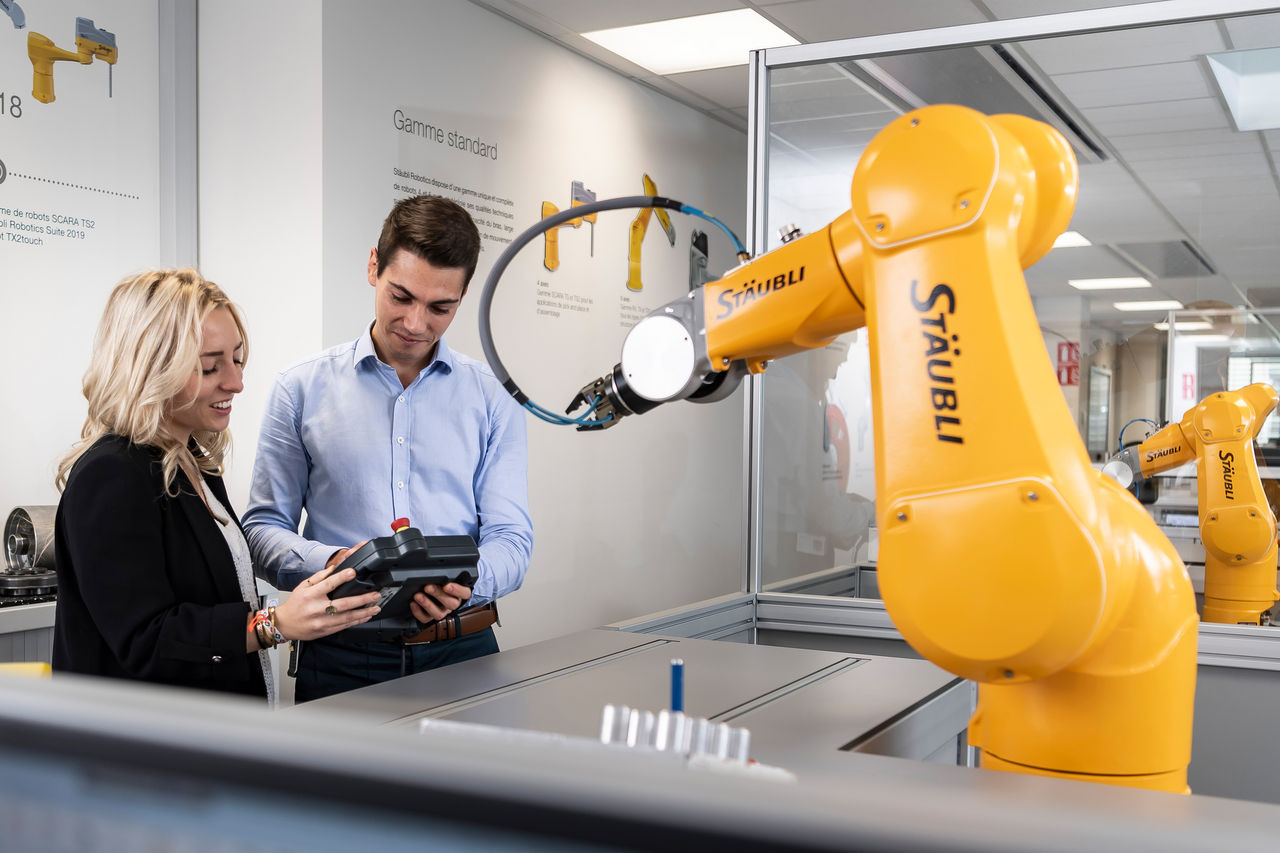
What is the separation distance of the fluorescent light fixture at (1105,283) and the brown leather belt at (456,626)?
1819 millimetres

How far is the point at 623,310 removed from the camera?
17.1 ft

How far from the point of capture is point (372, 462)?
6.35 ft

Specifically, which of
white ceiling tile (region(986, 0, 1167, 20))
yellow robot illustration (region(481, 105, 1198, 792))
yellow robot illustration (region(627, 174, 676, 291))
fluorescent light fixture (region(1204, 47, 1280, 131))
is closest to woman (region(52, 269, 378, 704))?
yellow robot illustration (region(481, 105, 1198, 792))

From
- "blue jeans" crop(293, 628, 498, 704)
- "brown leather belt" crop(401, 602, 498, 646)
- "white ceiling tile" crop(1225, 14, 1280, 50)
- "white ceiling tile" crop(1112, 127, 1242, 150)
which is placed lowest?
"blue jeans" crop(293, 628, 498, 704)

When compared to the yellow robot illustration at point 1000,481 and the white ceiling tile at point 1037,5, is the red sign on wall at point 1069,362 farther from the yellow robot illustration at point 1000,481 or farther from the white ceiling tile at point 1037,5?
the yellow robot illustration at point 1000,481

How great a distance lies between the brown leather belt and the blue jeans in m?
0.04

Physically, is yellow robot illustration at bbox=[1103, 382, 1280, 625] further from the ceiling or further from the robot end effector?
the robot end effector

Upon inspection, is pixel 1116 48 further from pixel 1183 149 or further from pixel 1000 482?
pixel 1000 482

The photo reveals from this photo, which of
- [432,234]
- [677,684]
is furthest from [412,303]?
[677,684]

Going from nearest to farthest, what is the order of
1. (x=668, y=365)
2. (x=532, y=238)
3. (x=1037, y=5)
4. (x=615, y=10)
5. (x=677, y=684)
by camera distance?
1. (x=677, y=684)
2. (x=668, y=365)
3. (x=532, y=238)
4. (x=1037, y=5)
5. (x=615, y=10)

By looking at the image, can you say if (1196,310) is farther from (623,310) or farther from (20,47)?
(20,47)

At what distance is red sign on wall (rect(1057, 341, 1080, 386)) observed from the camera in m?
2.76

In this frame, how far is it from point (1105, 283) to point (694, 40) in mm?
2502

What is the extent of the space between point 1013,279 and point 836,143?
234 cm
